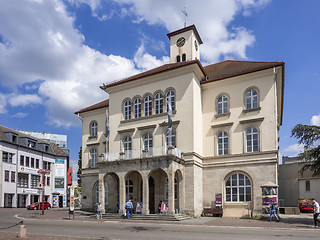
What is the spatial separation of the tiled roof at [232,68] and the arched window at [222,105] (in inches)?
68.1

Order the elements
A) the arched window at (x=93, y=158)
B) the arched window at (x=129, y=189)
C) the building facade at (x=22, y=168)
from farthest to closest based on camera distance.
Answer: the building facade at (x=22, y=168)
the arched window at (x=93, y=158)
the arched window at (x=129, y=189)

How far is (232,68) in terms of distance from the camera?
29.8 meters

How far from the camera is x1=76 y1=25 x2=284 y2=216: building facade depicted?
25.6 metres

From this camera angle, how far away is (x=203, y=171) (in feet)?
92.0

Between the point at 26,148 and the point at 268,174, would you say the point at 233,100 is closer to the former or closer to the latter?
the point at 268,174

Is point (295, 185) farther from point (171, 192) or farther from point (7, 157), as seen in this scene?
point (7, 157)

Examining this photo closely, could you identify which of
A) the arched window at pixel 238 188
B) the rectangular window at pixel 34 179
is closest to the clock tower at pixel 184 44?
the arched window at pixel 238 188

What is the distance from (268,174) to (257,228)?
7.89 metres

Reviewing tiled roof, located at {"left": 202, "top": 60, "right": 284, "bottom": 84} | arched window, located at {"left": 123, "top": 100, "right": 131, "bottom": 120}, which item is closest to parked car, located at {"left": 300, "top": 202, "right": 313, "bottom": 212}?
tiled roof, located at {"left": 202, "top": 60, "right": 284, "bottom": 84}

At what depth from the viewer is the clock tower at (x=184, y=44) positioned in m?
34.5

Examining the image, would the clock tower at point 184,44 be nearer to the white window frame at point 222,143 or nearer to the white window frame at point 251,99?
the white window frame at point 251,99

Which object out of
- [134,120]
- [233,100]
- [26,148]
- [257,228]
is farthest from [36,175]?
[257,228]

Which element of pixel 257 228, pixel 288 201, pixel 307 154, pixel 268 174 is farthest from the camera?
pixel 288 201

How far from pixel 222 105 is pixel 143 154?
7.91m
